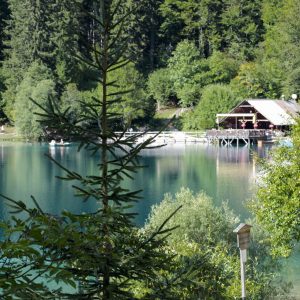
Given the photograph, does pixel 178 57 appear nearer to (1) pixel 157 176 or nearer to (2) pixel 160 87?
(2) pixel 160 87

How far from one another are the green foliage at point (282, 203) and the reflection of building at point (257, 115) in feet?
139

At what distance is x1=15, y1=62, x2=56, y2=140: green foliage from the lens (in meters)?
56.5

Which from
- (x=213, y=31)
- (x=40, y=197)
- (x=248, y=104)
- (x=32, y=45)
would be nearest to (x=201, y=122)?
(x=248, y=104)

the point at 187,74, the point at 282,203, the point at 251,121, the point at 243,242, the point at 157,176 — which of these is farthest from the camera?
the point at 187,74

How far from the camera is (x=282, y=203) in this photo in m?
12.9

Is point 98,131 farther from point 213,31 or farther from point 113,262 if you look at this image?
point 213,31

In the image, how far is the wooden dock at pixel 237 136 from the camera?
5503 centimetres

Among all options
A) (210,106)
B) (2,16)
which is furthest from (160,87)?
(2,16)

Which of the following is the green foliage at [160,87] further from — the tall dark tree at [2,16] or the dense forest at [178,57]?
the tall dark tree at [2,16]

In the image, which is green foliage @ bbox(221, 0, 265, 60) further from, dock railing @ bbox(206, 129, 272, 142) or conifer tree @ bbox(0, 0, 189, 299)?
conifer tree @ bbox(0, 0, 189, 299)

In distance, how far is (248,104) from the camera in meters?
58.1

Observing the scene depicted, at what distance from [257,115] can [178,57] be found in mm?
10449

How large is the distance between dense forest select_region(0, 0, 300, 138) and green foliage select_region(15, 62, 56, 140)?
82mm

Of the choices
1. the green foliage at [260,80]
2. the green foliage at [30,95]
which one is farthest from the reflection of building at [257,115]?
the green foliage at [30,95]
